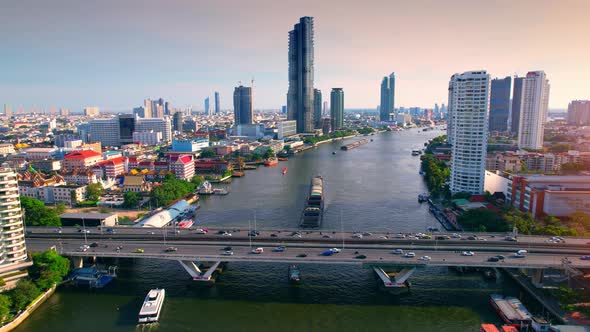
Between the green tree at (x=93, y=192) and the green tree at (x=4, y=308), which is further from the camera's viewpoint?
the green tree at (x=93, y=192)

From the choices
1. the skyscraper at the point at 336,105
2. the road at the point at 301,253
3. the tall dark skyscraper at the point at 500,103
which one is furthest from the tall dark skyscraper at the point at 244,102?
the road at the point at 301,253

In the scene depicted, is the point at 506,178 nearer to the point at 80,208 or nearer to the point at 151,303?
the point at 151,303

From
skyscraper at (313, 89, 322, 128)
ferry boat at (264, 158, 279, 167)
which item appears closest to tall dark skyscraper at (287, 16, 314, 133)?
skyscraper at (313, 89, 322, 128)

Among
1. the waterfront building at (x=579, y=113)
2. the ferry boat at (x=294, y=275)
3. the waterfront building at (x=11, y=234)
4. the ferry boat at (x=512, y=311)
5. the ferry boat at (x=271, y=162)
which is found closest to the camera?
the ferry boat at (x=512, y=311)

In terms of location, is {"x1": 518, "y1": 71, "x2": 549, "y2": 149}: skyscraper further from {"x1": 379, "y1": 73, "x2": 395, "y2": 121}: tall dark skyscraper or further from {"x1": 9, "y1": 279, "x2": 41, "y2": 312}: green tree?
{"x1": 379, "y1": 73, "x2": 395, "y2": 121}: tall dark skyscraper

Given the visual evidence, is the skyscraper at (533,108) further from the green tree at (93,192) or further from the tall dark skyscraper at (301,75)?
the green tree at (93,192)

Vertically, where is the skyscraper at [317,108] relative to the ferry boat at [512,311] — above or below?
above
